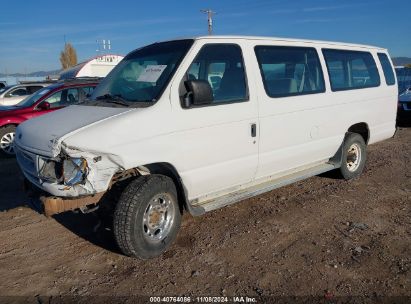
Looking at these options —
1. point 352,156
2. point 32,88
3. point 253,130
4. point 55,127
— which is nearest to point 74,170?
point 55,127

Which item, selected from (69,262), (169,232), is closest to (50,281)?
(69,262)

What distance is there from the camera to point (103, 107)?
3.93m

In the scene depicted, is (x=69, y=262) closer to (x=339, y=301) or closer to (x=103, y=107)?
(x=103, y=107)

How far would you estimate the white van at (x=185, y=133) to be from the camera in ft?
11.1

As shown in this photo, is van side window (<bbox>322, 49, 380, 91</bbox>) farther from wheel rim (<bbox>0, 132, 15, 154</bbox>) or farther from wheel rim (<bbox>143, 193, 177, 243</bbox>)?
wheel rim (<bbox>0, 132, 15, 154</bbox>)

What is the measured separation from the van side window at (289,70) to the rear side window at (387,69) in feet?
6.29

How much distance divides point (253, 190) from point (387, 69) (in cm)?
382

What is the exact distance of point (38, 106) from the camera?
9.02m

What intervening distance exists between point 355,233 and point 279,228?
829mm

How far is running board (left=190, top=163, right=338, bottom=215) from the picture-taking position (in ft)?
13.3

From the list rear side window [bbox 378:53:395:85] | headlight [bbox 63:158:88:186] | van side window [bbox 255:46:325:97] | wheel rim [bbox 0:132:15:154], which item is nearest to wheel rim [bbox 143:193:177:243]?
headlight [bbox 63:158:88:186]

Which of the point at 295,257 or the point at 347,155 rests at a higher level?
the point at 347,155

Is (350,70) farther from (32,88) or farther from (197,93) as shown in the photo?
(32,88)

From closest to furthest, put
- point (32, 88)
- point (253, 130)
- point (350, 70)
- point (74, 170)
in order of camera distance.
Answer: point (74, 170), point (253, 130), point (350, 70), point (32, 88)
